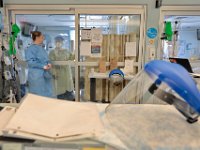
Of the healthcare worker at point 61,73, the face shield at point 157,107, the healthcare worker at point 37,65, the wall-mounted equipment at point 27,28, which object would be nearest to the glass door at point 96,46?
the healthcare worker at point 61,73

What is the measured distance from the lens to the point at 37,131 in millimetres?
778

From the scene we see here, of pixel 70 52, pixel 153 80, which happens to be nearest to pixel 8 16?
pixel 70 52

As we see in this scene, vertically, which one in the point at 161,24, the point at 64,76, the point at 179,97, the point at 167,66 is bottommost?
the point at 64,76

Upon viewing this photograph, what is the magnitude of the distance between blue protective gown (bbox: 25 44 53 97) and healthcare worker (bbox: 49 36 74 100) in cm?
23

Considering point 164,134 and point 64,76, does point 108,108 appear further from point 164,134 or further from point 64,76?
point 64,76

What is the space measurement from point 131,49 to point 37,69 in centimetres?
165

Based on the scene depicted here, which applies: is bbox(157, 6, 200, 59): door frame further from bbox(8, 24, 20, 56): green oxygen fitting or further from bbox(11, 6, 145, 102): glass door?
bbox(8, 24, 20, 56): green oxygen fitting

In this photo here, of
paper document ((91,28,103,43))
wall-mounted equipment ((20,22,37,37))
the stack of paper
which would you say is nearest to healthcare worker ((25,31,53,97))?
wall-mounted equipment ((20,22,37,37))

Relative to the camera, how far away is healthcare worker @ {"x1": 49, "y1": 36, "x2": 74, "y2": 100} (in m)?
3.75

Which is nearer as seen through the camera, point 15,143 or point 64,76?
point 15,143

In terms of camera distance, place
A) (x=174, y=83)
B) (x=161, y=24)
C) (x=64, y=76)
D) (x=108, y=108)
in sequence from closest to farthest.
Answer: (x=174, y=83) → (x=108, y=108) → (x=161, y=24) → (x=64, y=76)

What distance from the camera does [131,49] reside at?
3.64m

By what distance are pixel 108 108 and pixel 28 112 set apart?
1.30 feet

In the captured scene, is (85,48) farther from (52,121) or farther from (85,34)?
(52,121)
